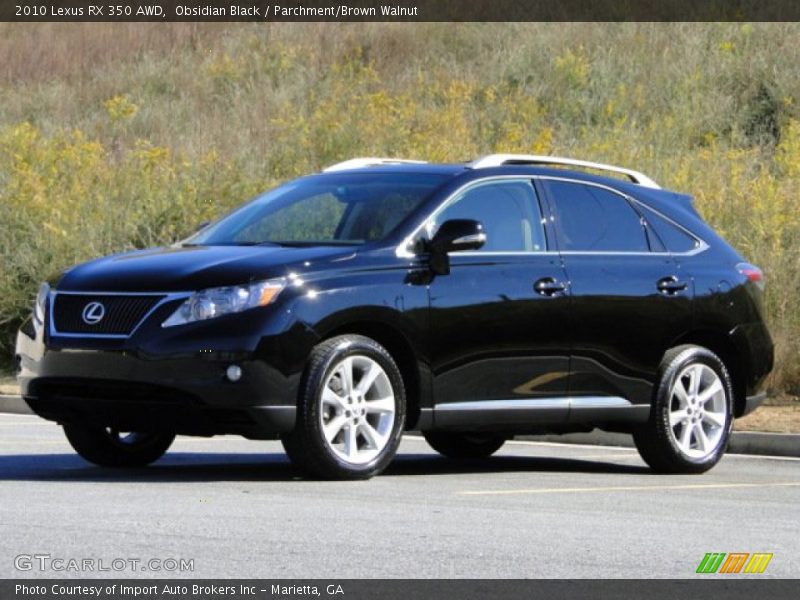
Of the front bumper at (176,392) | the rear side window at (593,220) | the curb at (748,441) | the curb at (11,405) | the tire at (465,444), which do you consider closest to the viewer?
the front bumper at (176,392)

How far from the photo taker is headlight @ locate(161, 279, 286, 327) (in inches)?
443

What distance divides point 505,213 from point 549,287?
1.86 ft

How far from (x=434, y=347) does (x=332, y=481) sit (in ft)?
3.40

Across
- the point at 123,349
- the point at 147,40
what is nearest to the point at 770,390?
the point at 123,349

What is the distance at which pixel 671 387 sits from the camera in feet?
43.6

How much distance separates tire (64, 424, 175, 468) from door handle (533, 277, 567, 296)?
251 centimetres

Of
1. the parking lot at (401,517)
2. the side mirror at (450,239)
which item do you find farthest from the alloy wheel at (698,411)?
the side mirror at (450,239)

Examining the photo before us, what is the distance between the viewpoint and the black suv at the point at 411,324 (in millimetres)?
11312

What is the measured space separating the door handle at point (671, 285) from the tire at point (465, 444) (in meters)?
1.79

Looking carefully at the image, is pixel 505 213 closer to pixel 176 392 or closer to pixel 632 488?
pixel 632 488
